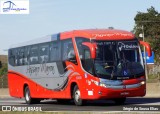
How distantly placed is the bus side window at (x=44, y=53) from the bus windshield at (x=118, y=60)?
505cm

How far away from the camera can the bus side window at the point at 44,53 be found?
1133 inches

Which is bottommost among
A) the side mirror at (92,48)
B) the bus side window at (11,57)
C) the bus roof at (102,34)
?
the bus side window at (11,57)

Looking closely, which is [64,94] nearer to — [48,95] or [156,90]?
[48,95]

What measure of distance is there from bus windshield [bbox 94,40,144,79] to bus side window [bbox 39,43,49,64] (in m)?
5.05

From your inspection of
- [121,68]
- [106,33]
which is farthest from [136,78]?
[106,33]

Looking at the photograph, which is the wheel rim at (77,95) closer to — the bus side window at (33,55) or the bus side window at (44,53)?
the bus side window at (44,53)

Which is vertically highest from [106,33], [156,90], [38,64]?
[106,33]

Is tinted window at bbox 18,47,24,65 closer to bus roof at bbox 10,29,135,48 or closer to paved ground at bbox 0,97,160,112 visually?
paved ground at bbox 0,97,160,112

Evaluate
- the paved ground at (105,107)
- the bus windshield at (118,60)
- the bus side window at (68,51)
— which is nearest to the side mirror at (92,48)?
the bus windshield at (118,60)

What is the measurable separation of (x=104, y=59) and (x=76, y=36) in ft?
6.83

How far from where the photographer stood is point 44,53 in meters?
29.0

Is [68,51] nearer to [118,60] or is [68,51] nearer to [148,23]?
[118,60]

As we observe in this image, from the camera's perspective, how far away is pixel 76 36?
83.6ft

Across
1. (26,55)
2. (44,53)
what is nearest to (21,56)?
(26,55)
